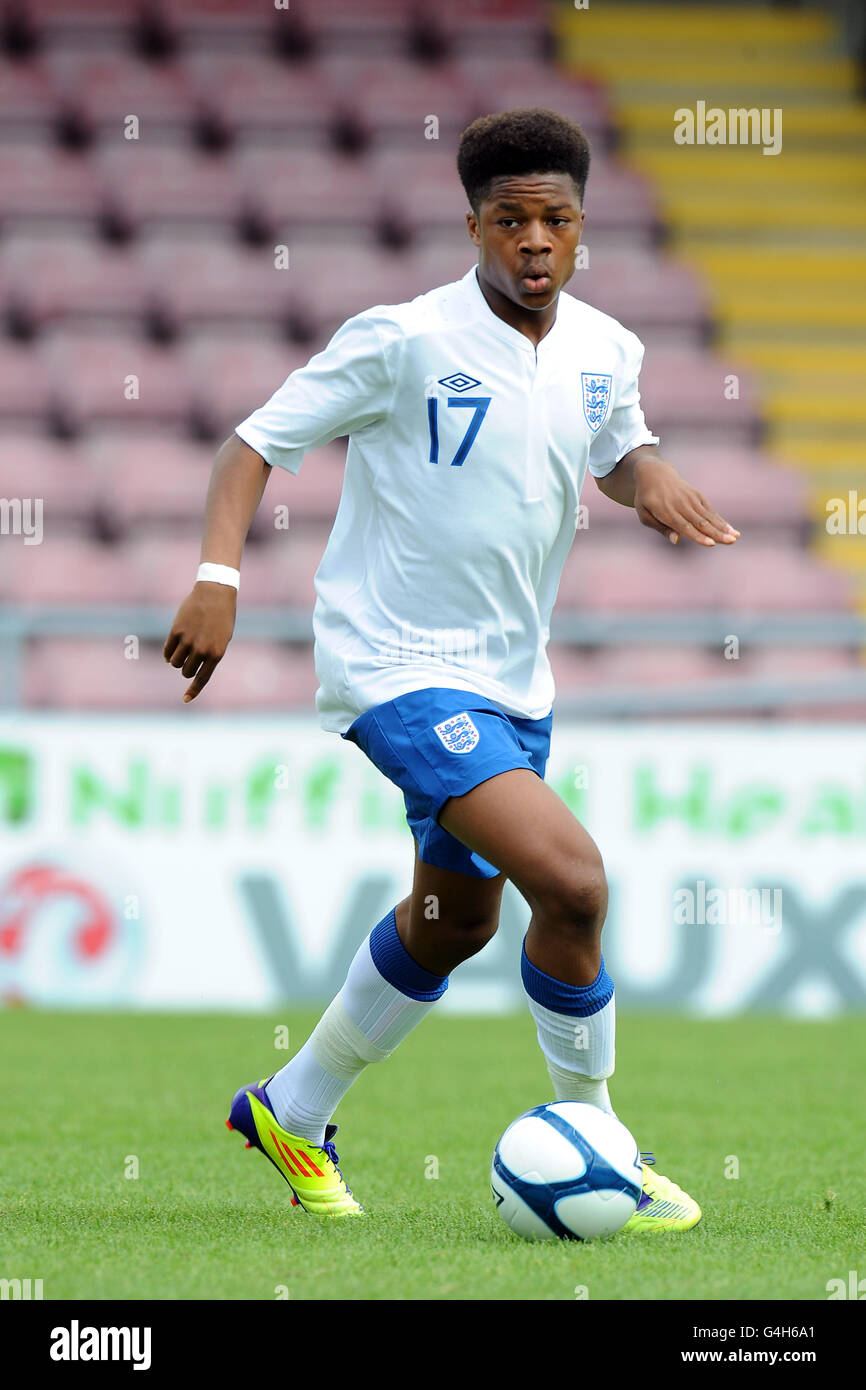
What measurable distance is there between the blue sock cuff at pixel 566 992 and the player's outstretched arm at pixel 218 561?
0.81 meters

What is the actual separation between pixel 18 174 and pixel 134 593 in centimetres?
429

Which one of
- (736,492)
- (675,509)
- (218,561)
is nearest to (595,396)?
(675,509)

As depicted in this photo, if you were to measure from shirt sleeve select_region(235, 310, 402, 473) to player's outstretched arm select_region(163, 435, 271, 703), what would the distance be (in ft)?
0.17

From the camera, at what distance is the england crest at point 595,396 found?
3746 millimetres

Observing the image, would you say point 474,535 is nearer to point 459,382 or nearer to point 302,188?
point 459,382

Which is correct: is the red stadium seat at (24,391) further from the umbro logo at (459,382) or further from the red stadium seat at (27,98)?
the umbro logo at (459,382)

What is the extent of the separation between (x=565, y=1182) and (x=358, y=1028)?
0.63 meters

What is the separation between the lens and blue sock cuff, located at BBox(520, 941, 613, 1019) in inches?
139

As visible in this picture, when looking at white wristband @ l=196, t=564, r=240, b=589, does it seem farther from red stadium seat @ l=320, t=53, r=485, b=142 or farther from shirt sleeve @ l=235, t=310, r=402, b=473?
red stadium seat @ l=320, t=53, r=485, b=142

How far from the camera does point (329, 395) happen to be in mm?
3602

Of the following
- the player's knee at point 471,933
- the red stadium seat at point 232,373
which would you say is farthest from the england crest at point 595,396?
the red stadium seat at point 232,373

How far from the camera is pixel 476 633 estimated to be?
12.0ft

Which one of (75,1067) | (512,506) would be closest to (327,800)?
(75,1067)
